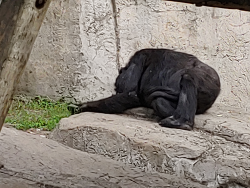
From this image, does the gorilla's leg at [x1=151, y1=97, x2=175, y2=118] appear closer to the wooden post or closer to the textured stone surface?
the textured stone surface

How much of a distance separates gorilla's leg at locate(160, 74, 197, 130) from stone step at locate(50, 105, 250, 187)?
0.12 meters

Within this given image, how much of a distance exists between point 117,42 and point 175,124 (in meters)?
1.95

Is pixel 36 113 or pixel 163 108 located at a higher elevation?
pixel 163 108

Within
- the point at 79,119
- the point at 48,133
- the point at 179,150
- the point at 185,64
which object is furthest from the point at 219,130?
the point at 48,133

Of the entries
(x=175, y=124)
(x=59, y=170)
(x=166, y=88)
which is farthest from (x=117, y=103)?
(x=59, y=170)

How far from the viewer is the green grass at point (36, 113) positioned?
17.6 feet

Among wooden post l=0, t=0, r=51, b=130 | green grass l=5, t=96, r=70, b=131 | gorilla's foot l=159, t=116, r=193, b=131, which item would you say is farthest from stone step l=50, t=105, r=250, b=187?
wooden post l=0, t=0, r=51, b=130

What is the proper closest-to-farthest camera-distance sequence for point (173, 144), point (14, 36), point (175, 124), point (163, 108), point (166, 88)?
point (14, 36), point (173, 144), point (175, 124), point (163, 108), point (166, 88)

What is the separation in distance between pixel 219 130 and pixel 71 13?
2582 millimetres

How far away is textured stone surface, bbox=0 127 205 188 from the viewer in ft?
10.9

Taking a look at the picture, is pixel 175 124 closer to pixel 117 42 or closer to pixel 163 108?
pixel 163 108

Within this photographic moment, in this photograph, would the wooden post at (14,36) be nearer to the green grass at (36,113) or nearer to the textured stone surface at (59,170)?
the textured stone surface at (59,170)

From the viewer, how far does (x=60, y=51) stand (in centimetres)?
607

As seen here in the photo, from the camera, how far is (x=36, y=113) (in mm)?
5734
